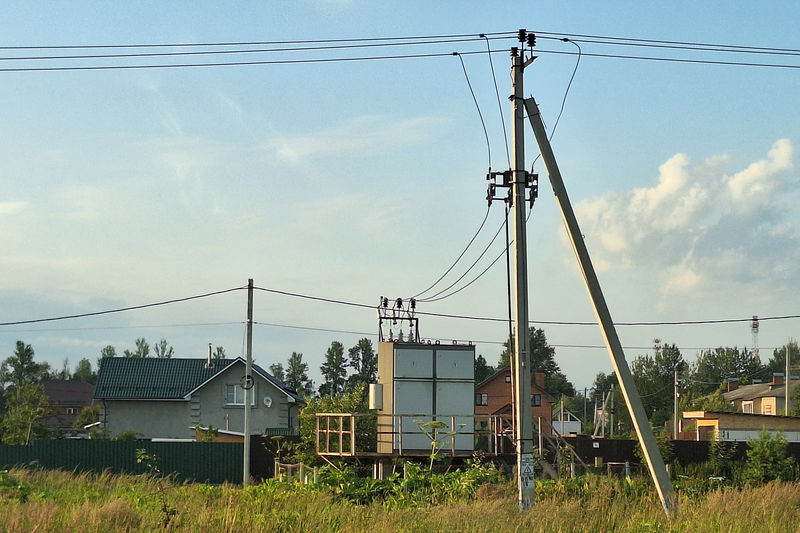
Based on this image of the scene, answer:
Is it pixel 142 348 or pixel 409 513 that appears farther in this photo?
pixel 142 348

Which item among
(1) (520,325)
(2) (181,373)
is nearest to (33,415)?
(2) (181,373)

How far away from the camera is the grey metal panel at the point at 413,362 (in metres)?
31.3

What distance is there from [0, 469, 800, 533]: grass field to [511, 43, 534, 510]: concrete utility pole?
69 centimetres

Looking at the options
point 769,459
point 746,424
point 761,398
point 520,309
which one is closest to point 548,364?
point 761,398

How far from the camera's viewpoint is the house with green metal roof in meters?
55.3

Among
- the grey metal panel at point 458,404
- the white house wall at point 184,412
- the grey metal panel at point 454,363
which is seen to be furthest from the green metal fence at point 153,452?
the white house wall at point 184,412

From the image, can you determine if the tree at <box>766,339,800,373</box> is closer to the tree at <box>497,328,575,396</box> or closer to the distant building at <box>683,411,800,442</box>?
the tree at <box>497,328,575,396</box>

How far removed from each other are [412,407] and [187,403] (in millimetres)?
27321

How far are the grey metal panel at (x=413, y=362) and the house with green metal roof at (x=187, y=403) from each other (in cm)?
2474

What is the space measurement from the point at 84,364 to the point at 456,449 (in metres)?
140

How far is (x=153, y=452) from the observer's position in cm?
3909

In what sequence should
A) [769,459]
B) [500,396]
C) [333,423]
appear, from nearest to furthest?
[333,423] → [769,459] → [500,396]

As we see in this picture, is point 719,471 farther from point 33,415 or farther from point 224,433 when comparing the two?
point 33,415

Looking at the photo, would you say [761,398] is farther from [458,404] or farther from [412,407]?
[412,407]
